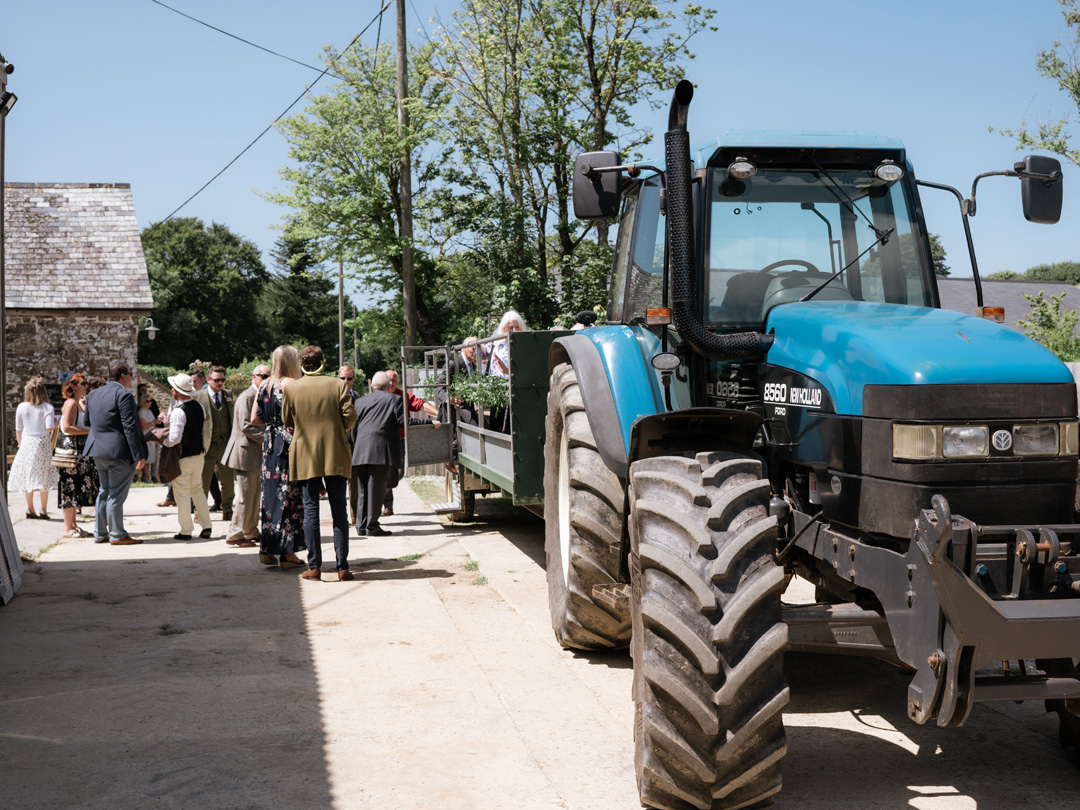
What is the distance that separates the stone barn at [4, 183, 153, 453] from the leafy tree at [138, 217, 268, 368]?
34810mm

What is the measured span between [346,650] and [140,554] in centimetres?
447

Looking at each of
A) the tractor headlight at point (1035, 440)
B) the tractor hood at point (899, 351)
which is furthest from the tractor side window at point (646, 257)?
the tractor headlight at point (1035, 440)

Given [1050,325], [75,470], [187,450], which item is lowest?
[75,470]

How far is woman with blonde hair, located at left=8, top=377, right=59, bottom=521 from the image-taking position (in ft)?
39.2

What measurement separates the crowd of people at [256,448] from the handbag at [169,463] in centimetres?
1

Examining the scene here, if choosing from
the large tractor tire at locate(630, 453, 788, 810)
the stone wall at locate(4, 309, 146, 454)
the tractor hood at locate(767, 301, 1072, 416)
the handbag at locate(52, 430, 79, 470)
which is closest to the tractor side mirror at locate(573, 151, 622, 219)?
the tractor hood at locate(767, 301, 1072, 416)

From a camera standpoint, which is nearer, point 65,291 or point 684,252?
point 684,252

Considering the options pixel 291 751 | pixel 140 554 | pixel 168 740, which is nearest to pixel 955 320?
pixel 291 751

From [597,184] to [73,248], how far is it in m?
25.0

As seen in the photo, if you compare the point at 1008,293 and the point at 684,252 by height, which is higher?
the point at 1008,293

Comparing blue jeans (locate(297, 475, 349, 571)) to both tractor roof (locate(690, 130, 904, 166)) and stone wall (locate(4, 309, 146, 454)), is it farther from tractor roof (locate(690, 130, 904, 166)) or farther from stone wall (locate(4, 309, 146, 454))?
stone wall (locate(4, 309, 146, 454))

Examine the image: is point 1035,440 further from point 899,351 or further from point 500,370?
point 500,370

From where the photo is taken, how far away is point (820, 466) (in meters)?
3.81

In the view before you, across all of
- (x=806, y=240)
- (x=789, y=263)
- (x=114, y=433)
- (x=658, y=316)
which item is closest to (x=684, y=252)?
(x=658, y=316)
